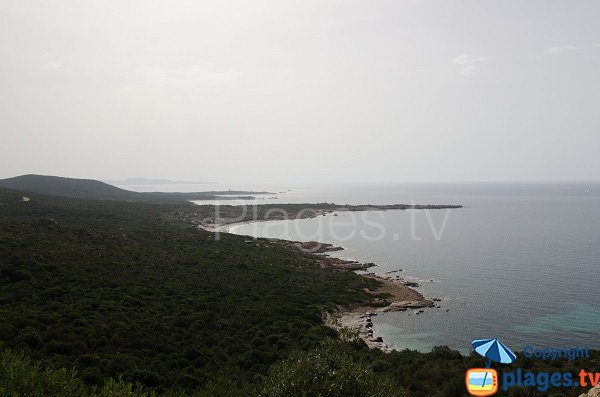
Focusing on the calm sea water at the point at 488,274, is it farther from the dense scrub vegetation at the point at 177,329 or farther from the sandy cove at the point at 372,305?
the dense scrub vegetation at the point at 177,329

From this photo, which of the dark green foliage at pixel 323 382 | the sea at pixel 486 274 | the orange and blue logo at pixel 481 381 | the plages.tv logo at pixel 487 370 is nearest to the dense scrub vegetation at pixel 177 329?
the dark green foliage at pixel 323 382

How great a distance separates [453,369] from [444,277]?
42389 millimetres

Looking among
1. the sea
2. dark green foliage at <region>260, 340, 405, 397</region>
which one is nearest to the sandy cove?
the sea

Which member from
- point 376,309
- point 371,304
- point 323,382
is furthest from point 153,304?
point 323,382

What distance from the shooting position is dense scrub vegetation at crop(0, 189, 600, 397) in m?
17.9

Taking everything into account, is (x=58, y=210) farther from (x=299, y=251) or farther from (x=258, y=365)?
(x=258, y=365)

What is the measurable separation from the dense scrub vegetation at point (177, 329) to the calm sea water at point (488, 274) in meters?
9.29

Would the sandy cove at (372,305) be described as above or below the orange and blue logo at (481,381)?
below

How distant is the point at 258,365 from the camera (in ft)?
91.4

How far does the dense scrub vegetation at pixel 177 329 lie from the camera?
1791 cm

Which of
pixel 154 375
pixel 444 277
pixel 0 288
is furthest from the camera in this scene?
pixel 444 277

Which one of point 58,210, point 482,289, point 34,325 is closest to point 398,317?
point 482,289

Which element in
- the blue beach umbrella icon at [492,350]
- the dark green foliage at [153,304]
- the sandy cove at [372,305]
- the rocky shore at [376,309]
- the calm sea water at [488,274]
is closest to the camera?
the blue beach umbrella icon at [492,350]

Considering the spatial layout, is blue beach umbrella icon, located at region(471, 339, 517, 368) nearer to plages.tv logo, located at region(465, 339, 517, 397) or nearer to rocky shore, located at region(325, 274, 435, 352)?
plages.tv logo, located at region(465, 339, 517, 397)
